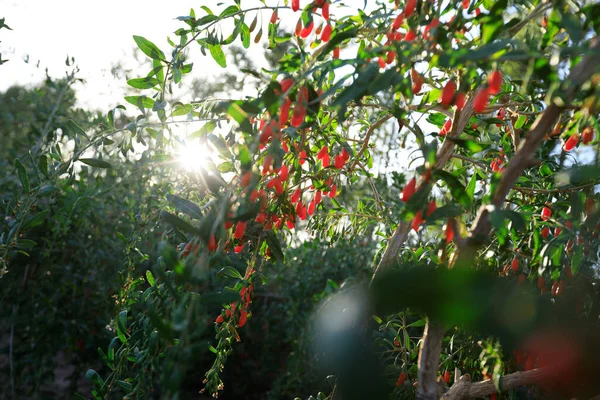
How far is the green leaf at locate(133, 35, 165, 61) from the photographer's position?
59.7 inches

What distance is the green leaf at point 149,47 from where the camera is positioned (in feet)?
4.98

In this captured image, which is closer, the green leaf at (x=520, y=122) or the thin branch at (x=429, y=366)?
the thin branch at (x=429, y=366)

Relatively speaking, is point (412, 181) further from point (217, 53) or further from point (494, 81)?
point (217, 53)

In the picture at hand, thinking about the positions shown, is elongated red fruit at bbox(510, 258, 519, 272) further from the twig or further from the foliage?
the twig

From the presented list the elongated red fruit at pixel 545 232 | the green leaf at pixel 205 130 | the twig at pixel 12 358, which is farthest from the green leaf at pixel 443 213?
the twig at pixel 12 358

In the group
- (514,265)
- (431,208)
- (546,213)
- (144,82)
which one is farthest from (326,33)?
(514,265)

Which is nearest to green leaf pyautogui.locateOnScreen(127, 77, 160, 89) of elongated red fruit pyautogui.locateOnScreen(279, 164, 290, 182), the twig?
elongated red fruit pyautogui.locateOnScreen(279, 164, 290, 182)

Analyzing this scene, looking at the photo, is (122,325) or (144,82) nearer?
(122,325)

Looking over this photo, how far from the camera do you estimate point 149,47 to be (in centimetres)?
152

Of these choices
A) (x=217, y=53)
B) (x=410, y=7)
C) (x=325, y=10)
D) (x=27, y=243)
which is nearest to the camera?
(x=410, y=7)

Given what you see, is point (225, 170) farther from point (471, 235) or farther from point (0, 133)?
point (0, 133)

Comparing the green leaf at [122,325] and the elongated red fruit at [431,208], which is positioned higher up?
the elongated red fruit at [431,208]

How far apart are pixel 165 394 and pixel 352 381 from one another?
0.40 metres

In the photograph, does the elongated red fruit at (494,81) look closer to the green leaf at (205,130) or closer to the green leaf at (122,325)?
the green leaf at (205,130)
